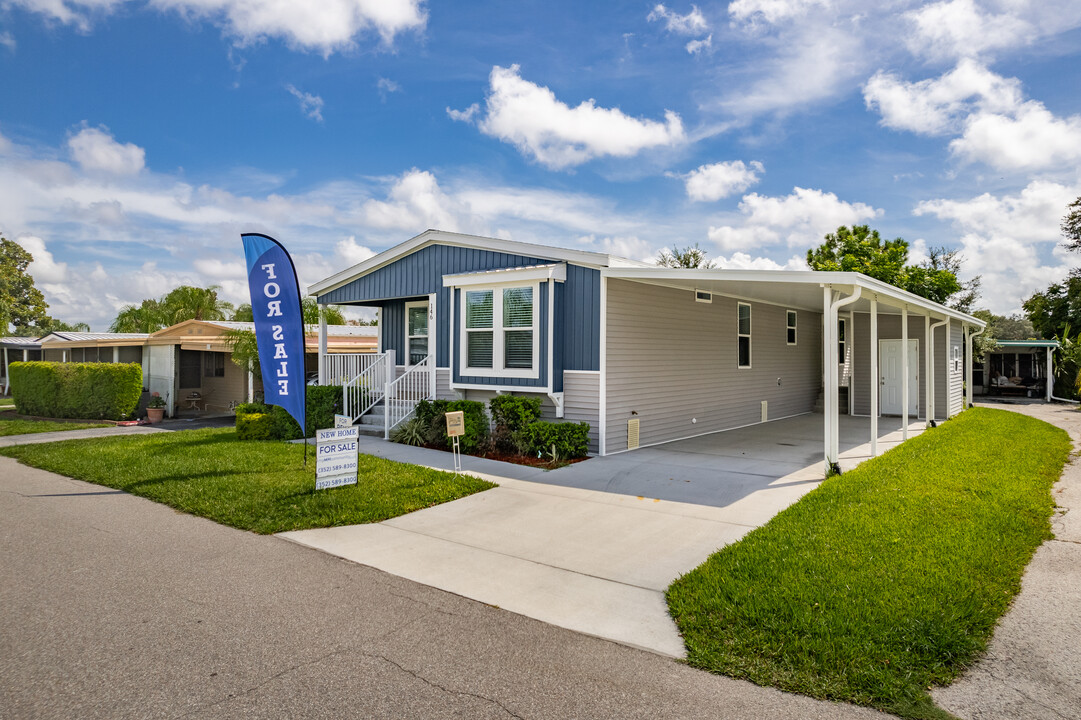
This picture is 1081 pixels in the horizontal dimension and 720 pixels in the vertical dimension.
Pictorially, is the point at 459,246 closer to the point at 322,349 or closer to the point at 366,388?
the point at 366,388

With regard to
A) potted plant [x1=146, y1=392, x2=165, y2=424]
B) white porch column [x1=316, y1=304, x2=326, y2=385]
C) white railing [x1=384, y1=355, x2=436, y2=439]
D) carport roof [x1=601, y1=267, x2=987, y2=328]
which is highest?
carport roof [x1=601, y1=267, x2=987, y2=328]

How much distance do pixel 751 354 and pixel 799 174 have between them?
746 centimetres

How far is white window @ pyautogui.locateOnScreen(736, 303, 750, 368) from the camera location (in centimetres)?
1379

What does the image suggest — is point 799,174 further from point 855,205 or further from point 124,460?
point 124,460

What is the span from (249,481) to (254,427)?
4384 millimetres

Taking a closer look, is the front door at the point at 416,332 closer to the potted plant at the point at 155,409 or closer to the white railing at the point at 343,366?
the white railing at the point at 343,366

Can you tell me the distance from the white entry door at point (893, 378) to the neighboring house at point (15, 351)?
102ft

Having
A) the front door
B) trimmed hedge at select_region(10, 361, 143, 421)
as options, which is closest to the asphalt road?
the front door

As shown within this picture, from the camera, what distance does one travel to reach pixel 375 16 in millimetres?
10406

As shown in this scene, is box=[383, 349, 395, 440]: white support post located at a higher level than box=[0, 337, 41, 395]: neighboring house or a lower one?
lower

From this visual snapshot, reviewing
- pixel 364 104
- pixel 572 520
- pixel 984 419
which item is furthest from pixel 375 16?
pixel 984 419

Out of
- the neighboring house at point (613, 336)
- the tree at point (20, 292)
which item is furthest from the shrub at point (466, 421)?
the tree at point (20, 292)

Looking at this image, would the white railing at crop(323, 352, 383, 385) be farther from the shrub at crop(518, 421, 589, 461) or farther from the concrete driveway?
the shrub at crop(518, 421, 589, 461)

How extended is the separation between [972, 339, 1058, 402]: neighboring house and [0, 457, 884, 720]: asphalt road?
85.4ft
